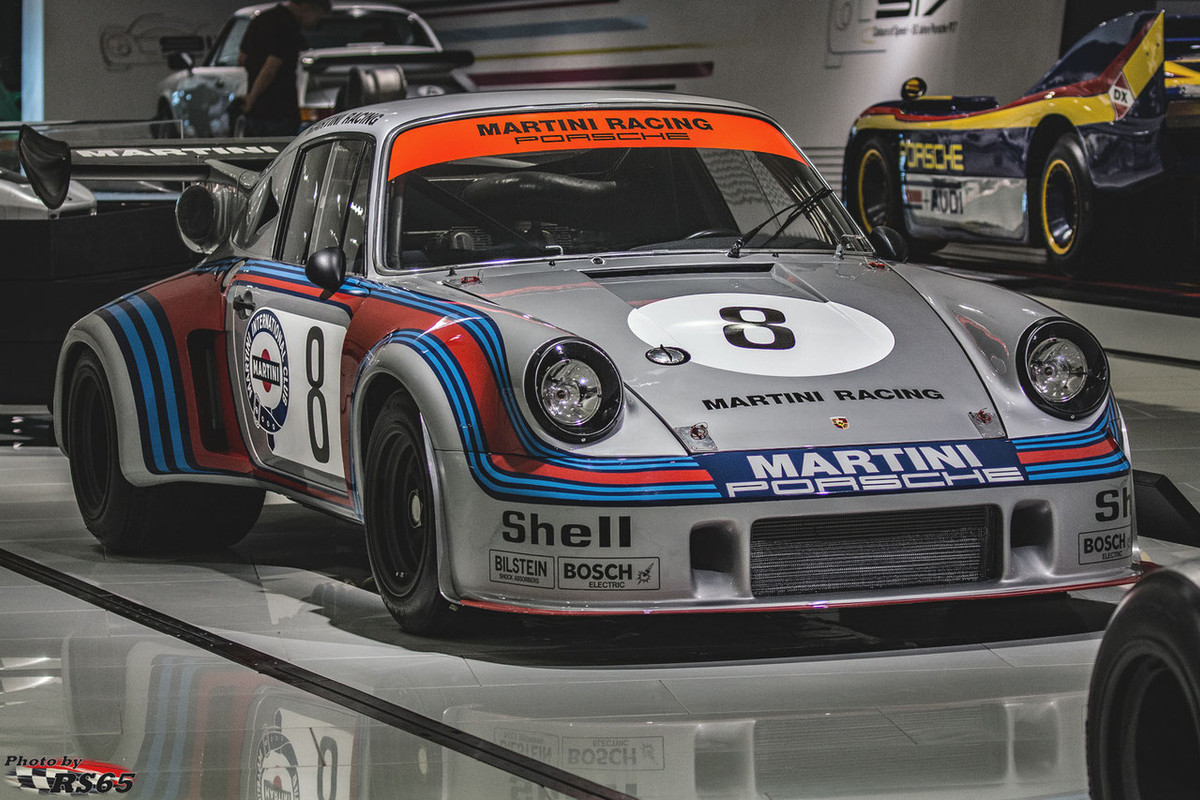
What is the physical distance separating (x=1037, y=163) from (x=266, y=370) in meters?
6.87

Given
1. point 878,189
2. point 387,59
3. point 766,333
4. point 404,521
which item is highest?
point 766,333

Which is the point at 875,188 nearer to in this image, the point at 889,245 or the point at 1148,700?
the point at 889,245

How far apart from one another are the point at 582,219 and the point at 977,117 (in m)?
7.01

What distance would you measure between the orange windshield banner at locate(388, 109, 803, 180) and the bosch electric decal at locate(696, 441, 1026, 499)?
1.45 metres

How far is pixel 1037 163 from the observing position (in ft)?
36.6

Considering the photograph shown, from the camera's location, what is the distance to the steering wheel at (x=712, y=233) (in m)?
5.20

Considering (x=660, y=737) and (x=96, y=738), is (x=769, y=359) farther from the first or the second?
(x=96, y=738)

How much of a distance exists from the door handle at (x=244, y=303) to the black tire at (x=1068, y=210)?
6.23m

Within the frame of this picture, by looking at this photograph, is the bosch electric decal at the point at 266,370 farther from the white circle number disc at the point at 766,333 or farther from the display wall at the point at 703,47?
the display wall at the point at 703,47

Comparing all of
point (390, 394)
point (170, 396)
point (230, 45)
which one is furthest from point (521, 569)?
point (230, 45)

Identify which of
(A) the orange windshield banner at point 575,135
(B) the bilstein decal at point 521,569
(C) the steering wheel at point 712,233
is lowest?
(B) the bilstein decal at point 521,569

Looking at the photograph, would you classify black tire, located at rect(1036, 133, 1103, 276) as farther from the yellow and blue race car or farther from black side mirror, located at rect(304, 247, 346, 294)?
A: black side mirror, located at rect(304, 247, 346, 294)

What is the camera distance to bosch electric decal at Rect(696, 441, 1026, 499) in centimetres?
405

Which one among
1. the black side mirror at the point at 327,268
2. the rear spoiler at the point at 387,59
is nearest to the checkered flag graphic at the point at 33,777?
the black side mirror at the point at 327,268
